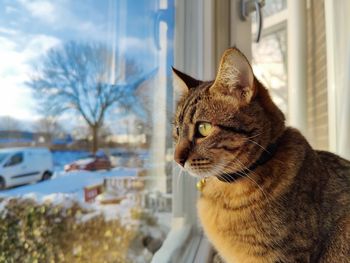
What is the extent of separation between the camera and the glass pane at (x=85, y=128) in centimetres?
65

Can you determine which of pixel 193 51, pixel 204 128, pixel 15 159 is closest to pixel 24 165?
pixel 15 159

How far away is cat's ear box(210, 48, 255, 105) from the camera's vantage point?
0.74m

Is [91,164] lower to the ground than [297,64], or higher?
lower

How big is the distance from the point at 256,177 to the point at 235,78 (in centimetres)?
23

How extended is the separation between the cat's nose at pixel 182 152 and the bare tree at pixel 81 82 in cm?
22

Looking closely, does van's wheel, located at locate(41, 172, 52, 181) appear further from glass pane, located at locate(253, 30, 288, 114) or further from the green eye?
glass pane, located at locate(253, 30, 288, 114)

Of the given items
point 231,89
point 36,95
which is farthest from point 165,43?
point 36,95

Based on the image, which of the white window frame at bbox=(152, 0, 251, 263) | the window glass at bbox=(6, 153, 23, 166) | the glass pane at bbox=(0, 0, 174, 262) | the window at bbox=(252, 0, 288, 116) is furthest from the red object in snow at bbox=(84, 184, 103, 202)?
the window at bbox=(252, 0, 288, 116)

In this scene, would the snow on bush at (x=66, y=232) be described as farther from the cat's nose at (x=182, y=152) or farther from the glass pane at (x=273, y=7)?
the glass pane at (x=273, y=7)

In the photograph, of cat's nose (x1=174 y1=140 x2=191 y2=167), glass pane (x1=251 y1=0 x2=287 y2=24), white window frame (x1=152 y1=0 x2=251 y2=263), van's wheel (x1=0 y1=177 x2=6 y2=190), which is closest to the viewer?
van's wheel (x1=0 y1=177 x2=6 y2=190)

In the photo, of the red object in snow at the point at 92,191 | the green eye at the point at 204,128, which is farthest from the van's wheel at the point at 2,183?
the green eye at the point at 204,128

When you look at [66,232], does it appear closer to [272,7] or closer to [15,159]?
[15,159]

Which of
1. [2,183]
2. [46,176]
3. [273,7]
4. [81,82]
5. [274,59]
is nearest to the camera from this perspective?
[2,183]

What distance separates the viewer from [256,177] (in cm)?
79
